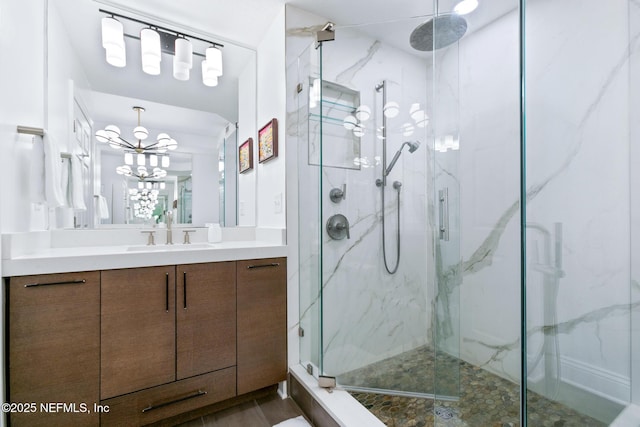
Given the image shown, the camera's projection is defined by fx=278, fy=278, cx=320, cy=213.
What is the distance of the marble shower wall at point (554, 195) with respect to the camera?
1404 mm

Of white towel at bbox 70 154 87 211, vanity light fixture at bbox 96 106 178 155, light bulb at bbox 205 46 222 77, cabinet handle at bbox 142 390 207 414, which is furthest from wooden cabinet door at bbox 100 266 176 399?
light bulb at bbox 205 46 222 77

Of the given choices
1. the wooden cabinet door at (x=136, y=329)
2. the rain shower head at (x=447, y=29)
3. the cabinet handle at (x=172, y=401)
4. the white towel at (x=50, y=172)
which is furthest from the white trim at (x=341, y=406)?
the rain shower head at (x=447, y=29)

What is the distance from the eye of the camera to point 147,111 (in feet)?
6.29

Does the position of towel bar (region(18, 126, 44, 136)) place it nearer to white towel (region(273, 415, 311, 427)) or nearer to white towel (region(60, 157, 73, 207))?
white towel (region(60, 157, 73, 207))

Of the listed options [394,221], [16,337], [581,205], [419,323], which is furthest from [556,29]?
[16,337]

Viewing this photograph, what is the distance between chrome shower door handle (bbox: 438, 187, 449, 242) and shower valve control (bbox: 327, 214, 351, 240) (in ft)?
1.96

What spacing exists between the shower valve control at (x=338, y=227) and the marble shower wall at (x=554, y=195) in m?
0.72

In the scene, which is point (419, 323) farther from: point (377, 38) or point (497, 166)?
point (377, 38)

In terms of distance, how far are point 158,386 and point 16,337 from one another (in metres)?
0.60

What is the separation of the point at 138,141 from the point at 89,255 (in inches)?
38.5

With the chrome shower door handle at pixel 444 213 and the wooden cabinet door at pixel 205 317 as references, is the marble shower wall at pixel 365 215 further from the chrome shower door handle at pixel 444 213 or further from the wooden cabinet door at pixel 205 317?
the wooden cabinet door at pixel 205 317

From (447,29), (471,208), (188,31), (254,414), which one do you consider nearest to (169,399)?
(254,414)

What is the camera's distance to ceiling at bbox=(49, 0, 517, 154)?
5.72 feet

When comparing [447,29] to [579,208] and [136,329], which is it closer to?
[579,208]
